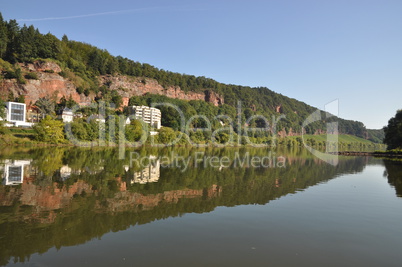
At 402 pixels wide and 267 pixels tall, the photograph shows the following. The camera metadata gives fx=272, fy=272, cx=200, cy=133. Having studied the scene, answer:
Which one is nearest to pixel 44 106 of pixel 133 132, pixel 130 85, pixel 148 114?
pixel 133 132

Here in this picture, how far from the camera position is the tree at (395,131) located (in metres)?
77.4

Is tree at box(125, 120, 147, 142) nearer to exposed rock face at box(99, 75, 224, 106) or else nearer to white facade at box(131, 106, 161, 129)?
white facade at box(131, 106, 161, 129)

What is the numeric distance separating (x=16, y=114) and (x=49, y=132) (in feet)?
78.7

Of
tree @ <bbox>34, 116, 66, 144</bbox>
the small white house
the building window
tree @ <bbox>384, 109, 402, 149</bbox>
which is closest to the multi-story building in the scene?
the building window

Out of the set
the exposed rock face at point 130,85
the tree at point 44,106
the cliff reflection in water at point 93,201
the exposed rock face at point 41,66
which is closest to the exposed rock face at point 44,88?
the tree at point 44,106

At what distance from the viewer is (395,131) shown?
261 feet

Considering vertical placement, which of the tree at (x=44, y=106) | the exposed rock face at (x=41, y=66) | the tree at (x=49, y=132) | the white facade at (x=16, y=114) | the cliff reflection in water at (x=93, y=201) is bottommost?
the cliff reflection in water at (x=93, y=201)

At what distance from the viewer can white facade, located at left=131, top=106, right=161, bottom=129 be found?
141375 mm

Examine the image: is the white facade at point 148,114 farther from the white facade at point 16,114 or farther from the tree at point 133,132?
the white facade at point 16,114

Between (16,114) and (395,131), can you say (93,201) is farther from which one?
(395,131)

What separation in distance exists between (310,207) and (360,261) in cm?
673

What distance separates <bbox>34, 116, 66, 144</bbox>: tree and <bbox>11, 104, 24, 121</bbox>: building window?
19.6 m

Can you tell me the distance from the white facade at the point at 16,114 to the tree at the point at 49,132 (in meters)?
17.6

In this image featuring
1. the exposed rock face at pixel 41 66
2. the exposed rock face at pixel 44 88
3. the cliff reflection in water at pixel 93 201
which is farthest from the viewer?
the exposed rock face at pixel 41 66
